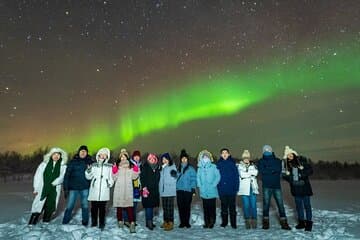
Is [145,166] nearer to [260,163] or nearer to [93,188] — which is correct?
[93,188]

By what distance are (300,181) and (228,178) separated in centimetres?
208

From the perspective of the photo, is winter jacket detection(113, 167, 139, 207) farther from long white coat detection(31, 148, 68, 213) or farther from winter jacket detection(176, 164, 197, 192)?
long white coat detection(31, 148, 68, 213)

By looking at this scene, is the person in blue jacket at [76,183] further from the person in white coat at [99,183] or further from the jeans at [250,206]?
the jeans at [250,206]

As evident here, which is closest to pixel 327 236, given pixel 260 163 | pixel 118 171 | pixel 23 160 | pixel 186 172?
pixel 260 163

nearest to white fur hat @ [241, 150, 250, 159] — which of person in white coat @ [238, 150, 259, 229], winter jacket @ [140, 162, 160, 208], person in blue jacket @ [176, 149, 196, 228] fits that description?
person in white coat @ [238, 150, 259, 229]

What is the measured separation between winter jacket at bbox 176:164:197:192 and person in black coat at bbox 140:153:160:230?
0.73 meters

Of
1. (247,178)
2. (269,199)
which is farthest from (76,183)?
(269,199)

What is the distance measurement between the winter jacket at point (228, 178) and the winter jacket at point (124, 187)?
2.63 metres

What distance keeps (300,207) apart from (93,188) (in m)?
6.01

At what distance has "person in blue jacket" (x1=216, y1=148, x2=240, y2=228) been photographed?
1066 centimetres

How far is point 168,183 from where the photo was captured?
10.6 metres

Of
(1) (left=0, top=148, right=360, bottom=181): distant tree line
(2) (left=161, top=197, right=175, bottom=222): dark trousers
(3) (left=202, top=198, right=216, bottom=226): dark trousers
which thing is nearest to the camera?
(2) (left=161, top=197, right=175, bottom=222): dark trousers

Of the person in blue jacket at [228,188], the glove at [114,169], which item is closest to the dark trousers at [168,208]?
the person in blue jacket at [228,188]

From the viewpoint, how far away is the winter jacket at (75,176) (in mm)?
10086
